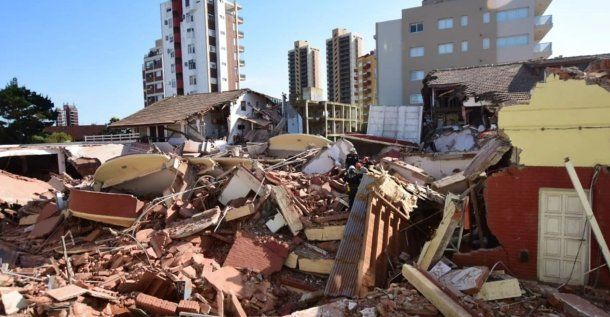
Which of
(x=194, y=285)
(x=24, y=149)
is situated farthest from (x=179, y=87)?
(x=194, y=285)

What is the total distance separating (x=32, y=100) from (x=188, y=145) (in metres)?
20.7

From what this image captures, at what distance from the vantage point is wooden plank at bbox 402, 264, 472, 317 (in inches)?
202

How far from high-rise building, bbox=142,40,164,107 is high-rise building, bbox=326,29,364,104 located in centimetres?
3430

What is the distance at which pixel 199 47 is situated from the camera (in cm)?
5184

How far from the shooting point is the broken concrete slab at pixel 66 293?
625cm

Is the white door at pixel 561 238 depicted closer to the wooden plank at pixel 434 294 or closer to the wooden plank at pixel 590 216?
the wooden plank at pixel 590 216

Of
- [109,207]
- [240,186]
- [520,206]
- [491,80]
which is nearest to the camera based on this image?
[520,206]

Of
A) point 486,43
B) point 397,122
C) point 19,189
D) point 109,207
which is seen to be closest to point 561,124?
point 109,207

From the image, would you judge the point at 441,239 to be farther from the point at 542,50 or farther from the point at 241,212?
A: the point at 542,50

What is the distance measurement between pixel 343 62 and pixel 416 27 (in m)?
43.8

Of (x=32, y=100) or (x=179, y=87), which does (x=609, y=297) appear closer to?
(x=32, y=100)

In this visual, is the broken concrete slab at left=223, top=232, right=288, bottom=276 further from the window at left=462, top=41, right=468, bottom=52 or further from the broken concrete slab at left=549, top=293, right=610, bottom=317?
the window at left=462, top=41, right=468, bottom=52

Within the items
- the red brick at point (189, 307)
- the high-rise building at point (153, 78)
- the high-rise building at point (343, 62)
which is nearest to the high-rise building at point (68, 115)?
the high-rise building at point (153, 78)

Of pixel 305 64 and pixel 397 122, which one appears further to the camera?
pixel 305 64
